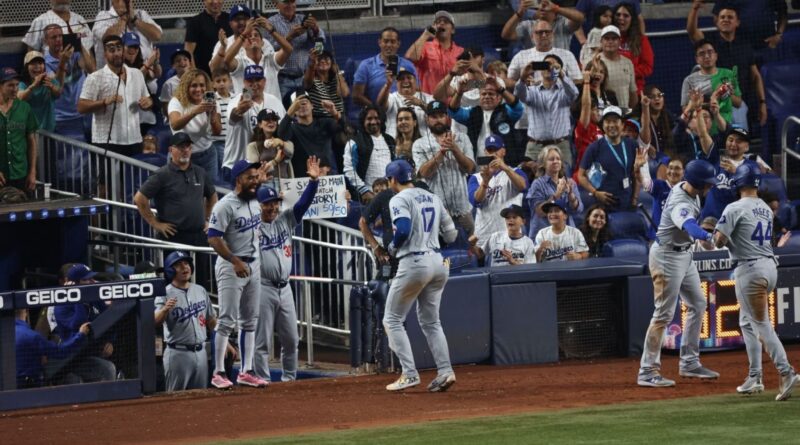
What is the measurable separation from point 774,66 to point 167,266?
9.37 m

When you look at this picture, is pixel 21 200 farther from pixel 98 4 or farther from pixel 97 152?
pixel 98 4

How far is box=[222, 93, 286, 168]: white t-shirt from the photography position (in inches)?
551

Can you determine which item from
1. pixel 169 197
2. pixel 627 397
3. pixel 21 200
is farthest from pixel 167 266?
pixel 627 397

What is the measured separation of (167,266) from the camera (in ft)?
39.0

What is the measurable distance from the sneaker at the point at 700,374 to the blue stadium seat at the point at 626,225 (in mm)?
2809

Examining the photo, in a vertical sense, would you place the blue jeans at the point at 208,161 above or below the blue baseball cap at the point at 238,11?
below

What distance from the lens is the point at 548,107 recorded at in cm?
1525

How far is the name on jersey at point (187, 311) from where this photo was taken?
38.5 feet

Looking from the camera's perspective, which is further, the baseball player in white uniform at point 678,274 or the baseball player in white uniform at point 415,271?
the baseball player in white uniform at point 415,271

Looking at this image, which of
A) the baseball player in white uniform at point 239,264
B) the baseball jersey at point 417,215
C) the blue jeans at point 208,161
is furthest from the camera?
the blue jeans at point 208,161

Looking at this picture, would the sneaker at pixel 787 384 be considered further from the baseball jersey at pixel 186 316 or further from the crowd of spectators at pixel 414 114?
the baseball jersey at pixel 186 316

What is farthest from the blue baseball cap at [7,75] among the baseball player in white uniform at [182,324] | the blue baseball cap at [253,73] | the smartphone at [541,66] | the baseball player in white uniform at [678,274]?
the baseball player in white uniform at [678,274]

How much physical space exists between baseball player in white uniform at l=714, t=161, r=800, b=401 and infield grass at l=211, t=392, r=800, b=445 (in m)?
0.36

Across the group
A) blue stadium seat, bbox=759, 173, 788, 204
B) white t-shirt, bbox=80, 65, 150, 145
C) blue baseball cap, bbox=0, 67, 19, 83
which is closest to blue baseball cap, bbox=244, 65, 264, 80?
white t-shirt, bbox=80, 65, 150, 145
